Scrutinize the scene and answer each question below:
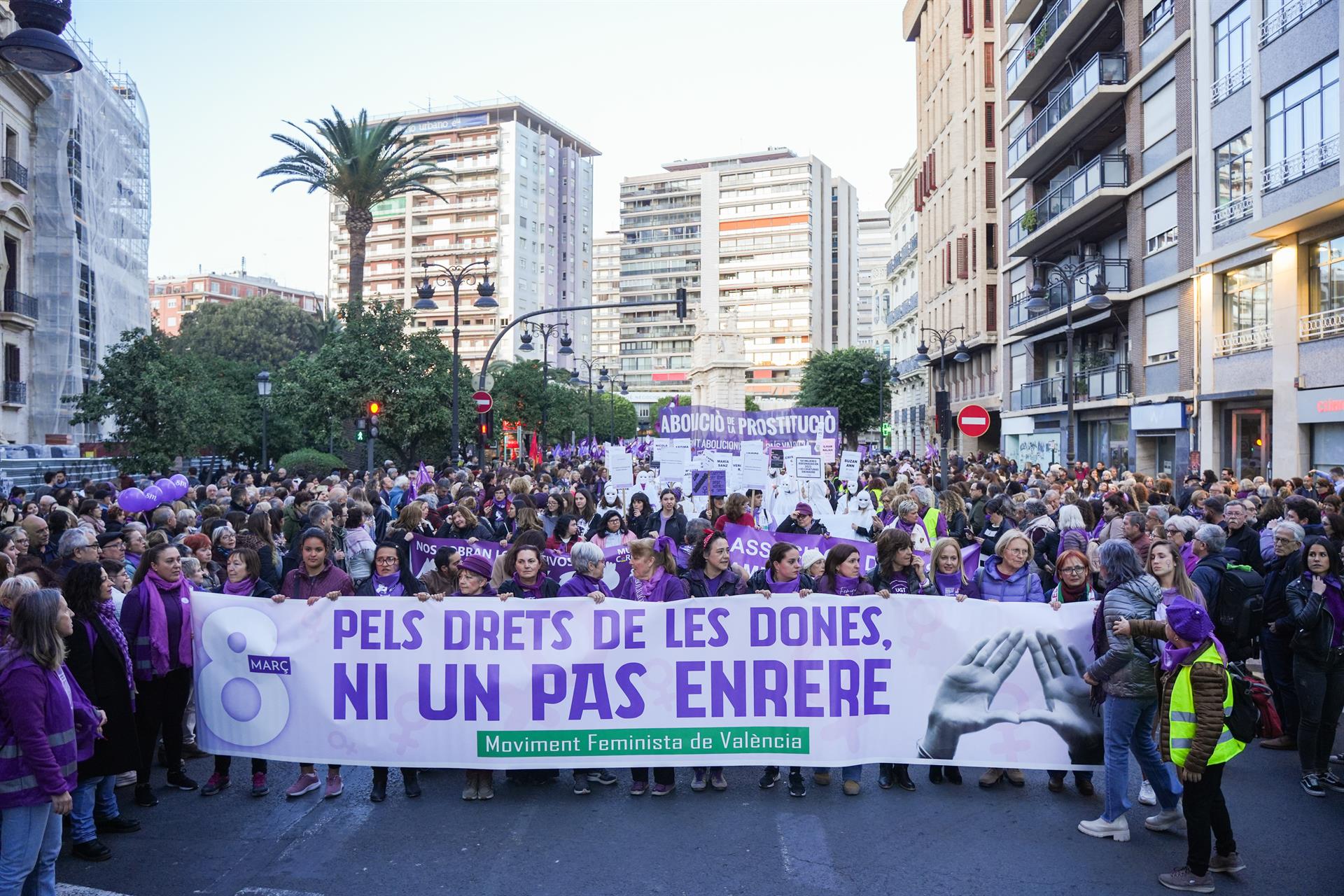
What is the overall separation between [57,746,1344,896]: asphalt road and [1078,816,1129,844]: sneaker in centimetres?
5

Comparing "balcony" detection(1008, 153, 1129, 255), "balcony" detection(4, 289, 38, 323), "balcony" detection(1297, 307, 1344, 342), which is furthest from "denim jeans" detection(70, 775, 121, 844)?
"balcony" detection(4, 289, 38, 323)

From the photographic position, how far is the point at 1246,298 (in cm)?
2344

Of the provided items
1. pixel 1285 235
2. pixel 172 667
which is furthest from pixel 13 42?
pixel 1285 235

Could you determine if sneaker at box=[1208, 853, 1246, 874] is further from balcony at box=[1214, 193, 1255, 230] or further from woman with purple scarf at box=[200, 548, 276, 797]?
balcony at box=[1214, 193, 1255, 230]

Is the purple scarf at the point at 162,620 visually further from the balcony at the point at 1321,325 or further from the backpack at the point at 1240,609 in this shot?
the balcony at the point at 1321,325

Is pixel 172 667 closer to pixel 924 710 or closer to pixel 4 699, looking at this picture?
pixel 4 699

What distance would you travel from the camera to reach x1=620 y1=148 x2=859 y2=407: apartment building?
12900 cm

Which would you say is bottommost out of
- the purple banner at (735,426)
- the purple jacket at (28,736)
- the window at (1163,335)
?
the purple jacket at (28,736)

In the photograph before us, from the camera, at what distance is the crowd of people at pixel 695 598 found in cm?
469

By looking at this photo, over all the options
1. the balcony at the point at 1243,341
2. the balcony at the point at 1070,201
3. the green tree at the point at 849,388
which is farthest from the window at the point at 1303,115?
the green tree at the point at 849,388

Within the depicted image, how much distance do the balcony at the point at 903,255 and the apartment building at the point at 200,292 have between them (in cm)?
8661

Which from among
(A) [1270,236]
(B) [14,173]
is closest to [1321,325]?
(A) [1270,236]

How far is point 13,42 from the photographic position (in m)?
6.48

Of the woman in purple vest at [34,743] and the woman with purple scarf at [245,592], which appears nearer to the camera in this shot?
the woman in purple vest at [34,743]
